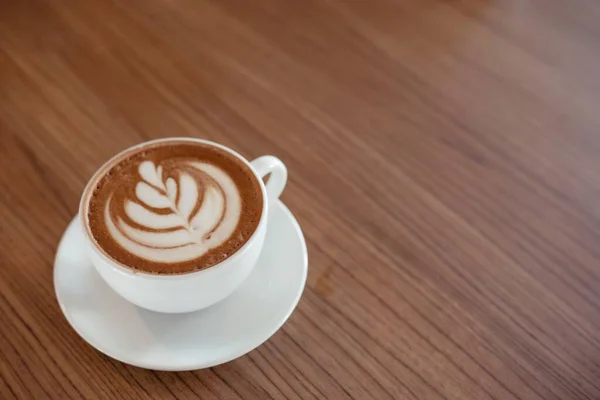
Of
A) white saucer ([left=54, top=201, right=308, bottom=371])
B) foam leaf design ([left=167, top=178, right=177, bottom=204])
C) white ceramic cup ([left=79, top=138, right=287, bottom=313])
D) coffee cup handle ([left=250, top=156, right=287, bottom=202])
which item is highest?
coffee cup handle ([left=250, top=156, right=287, bottom=202])

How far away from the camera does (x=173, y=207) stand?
561mm

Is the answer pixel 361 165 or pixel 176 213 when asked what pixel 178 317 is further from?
pixel 361 165

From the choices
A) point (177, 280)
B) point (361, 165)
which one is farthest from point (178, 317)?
point (361, 165)

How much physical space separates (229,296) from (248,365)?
0.06 metres

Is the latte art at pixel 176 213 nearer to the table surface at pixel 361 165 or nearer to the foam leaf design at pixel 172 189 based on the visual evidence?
the foam leaf design at pixel 172 189

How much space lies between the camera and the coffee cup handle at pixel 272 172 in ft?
1.98

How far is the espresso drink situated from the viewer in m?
0.53

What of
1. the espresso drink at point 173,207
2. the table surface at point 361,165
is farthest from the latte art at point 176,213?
Answer: the table surface at point 361,165

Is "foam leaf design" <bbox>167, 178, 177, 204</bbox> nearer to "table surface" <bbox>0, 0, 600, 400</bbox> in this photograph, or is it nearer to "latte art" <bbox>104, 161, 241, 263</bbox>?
"latte art" <bbox>104, 161, 241, 263</bbox>

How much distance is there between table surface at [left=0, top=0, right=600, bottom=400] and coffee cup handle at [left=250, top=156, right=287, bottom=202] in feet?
0.17

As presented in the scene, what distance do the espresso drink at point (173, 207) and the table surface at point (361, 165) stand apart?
10 cm

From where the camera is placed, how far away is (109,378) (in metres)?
0.55

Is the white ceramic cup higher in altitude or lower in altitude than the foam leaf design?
lower

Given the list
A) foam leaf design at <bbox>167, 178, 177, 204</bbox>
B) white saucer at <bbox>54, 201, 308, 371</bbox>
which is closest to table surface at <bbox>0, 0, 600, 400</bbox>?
white saucer at <bbox>54, 201, 308, 371</bbox>
